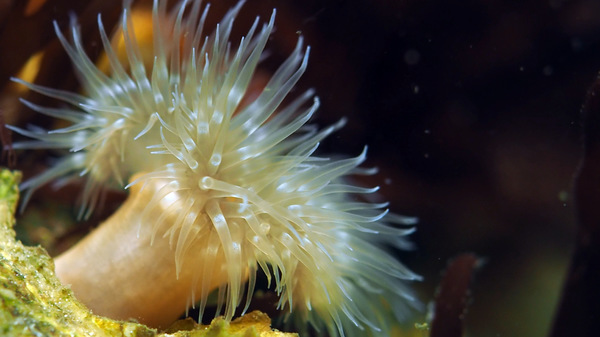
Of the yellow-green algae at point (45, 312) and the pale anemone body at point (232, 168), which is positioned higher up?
the pale anemone body at point (232, 168)

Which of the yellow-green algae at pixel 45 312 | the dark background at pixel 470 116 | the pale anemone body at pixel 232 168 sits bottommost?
the yellow-green algae at pixel 45 312

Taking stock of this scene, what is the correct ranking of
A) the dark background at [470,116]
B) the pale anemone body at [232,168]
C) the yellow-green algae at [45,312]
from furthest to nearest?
the dark background at [470,116]
the pale anemone body at [232,168]
the yellow-green algae at [45,312]

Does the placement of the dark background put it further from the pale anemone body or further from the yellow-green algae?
the yellow-green algae

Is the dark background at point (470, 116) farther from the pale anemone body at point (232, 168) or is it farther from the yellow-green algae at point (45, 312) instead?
the yellow-green algae at point (45, 312)

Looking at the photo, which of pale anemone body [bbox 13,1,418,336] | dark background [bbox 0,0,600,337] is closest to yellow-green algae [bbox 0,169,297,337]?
pale anemone body [bbox 13,1,418,336]

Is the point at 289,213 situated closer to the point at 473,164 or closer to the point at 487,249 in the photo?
the point at 473,164

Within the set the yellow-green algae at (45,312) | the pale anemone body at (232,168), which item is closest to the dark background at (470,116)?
the pale anemone body at (232,168)

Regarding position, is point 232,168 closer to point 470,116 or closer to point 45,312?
point 45,312

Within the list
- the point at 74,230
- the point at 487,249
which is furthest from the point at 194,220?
the point at 487,249

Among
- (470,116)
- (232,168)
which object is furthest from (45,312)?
(470,116)
